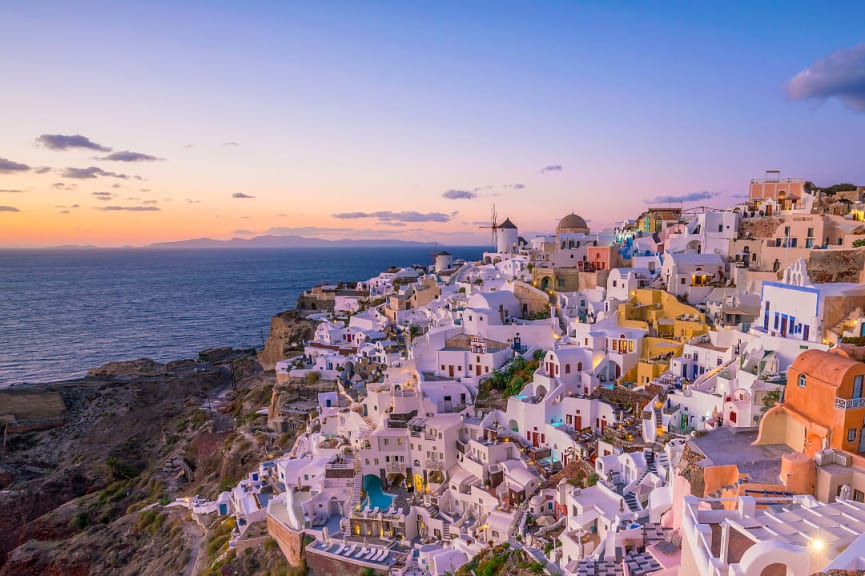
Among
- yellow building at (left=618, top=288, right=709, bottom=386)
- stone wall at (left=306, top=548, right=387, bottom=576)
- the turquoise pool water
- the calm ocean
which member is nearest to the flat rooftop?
yellow building at (left=618, top=288, right=709, bottom=386)

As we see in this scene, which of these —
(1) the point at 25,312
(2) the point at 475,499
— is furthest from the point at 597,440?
(1) the point at 25,312

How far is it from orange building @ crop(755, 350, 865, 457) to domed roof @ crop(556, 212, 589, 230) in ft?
113

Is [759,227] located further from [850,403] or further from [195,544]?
[195,544]

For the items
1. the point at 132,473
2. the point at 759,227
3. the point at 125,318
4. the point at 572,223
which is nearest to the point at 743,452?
the point at 759,227

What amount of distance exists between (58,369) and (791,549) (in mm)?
76717

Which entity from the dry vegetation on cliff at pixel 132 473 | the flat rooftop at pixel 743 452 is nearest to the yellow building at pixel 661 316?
the flat rooftop at pixel 743 452

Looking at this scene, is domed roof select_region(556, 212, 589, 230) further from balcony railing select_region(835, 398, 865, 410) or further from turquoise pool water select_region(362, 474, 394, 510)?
balcony railing select_region(835, 398, 865, 410)

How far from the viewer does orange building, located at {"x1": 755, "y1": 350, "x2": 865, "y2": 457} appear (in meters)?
13.0

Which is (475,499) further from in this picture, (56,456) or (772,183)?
(56,456)

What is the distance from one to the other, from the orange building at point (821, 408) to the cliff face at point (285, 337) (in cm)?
4505

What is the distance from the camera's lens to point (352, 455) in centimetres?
2928

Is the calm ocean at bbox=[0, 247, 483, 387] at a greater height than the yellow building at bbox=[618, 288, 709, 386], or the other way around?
the yellow building at bbox=[618, 288, 709, 386]

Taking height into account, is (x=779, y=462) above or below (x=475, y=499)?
above

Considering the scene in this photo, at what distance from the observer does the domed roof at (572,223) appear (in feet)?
159
